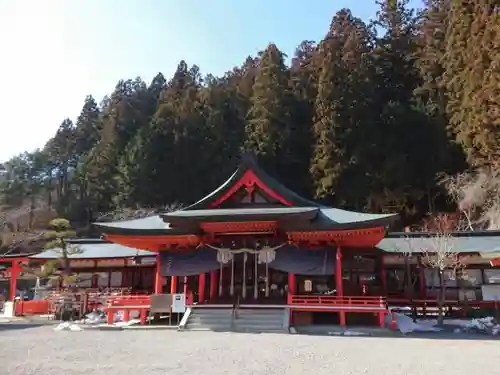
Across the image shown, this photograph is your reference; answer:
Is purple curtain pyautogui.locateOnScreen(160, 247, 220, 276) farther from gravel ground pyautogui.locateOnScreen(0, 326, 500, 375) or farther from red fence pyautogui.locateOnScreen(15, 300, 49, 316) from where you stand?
red fence pyautogui.locateOnScreen(15, 300, 49, 316)

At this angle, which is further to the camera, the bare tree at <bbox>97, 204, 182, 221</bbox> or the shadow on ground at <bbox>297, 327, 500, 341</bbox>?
the bare tree at <bbox>97, 204, 182, 221</bbox>

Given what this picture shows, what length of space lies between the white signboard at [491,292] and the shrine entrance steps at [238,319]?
28.3 feet

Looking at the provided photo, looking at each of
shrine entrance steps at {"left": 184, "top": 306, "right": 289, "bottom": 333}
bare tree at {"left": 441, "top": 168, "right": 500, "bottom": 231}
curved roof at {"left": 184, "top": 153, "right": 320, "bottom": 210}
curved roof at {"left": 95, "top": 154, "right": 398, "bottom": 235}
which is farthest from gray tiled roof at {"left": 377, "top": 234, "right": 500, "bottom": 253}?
shrine entrance steps at {"left": 184, "top": 306, "right": 289, "bottom": 333}

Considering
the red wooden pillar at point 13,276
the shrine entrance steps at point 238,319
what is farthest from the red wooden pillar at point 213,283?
the red wooden pillar at point 13,276

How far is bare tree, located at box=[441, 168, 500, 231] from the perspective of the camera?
2366cm

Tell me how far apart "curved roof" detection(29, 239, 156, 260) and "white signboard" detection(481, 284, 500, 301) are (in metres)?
13.5

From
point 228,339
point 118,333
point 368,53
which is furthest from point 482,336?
point 368,53

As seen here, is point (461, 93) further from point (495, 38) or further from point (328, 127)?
point (328, 127)

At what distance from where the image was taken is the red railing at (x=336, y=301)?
13.9 metres

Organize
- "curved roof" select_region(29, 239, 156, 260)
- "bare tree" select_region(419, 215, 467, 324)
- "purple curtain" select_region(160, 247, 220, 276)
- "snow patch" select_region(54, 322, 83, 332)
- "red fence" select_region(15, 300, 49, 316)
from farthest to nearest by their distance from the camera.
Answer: "red fence" select_region(15, 300, 49, 316) < "curved roof" select_region(29, 239, 156, 260) < "bare tree" select_region(419, 215, 467, 324) < "purple curtain" select_region(160, 247, 220, 276) < "snow patch" select_region(54, 322, 83, 332)

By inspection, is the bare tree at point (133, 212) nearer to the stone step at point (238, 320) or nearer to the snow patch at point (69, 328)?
the snow patch at point (69, 328)

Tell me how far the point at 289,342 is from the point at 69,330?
22.8 feet

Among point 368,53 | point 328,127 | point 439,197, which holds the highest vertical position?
point 368,53

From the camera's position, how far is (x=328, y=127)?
3134 centimetres
